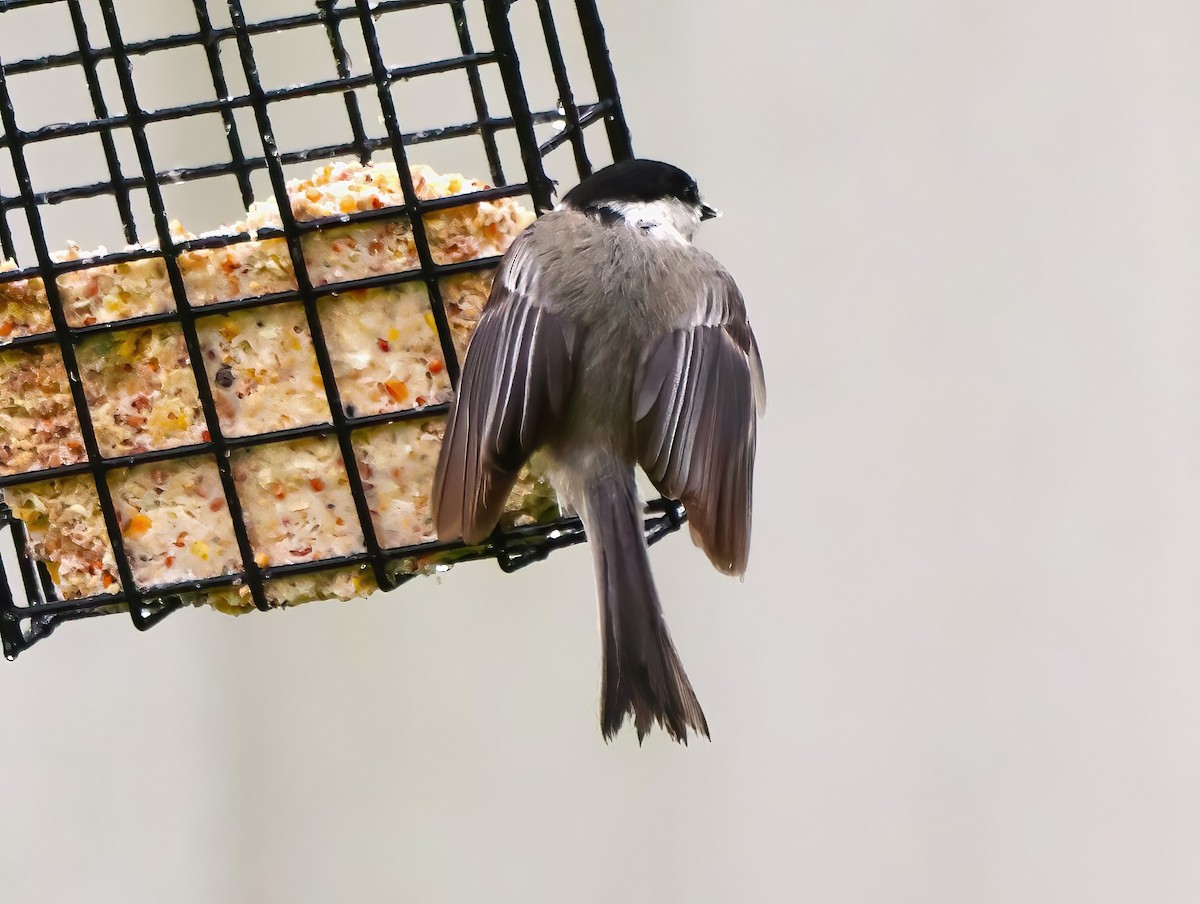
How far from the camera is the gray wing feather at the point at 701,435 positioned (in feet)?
4.33

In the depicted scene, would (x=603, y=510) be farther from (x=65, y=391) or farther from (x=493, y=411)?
(x=65, y=391)

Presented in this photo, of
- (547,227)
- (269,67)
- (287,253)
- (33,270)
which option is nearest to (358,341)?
(287,253)

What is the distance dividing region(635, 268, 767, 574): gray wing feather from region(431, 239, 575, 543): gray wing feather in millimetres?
97

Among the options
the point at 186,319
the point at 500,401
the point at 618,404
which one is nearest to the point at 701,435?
the point at 618,404

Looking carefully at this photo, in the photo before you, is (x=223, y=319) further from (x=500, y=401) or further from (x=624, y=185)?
(x=624, y=185)

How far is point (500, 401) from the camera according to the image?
1.28m

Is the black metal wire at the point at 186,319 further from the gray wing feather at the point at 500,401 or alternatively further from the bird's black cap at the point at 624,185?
the bird's black cap at the point at 624,185

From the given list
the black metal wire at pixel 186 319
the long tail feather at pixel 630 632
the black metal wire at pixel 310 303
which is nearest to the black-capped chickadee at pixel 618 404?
the long tail feather at pixel 630 632

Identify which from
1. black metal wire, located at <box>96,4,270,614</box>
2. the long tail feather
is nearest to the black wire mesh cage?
black metal wire, located at <box>96,4,270,614</box>

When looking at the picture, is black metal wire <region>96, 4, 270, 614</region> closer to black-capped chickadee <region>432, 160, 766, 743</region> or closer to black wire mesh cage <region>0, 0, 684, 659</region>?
black wire mesh cage <region>0, 0, 684, 659</region>

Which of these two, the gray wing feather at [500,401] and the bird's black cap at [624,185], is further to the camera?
the bird's black cap at [624,185]

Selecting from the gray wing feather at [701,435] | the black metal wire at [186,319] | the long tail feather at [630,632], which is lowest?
the long tail feather at [630,632]

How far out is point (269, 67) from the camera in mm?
2854

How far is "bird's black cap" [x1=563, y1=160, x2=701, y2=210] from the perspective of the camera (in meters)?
1.38
